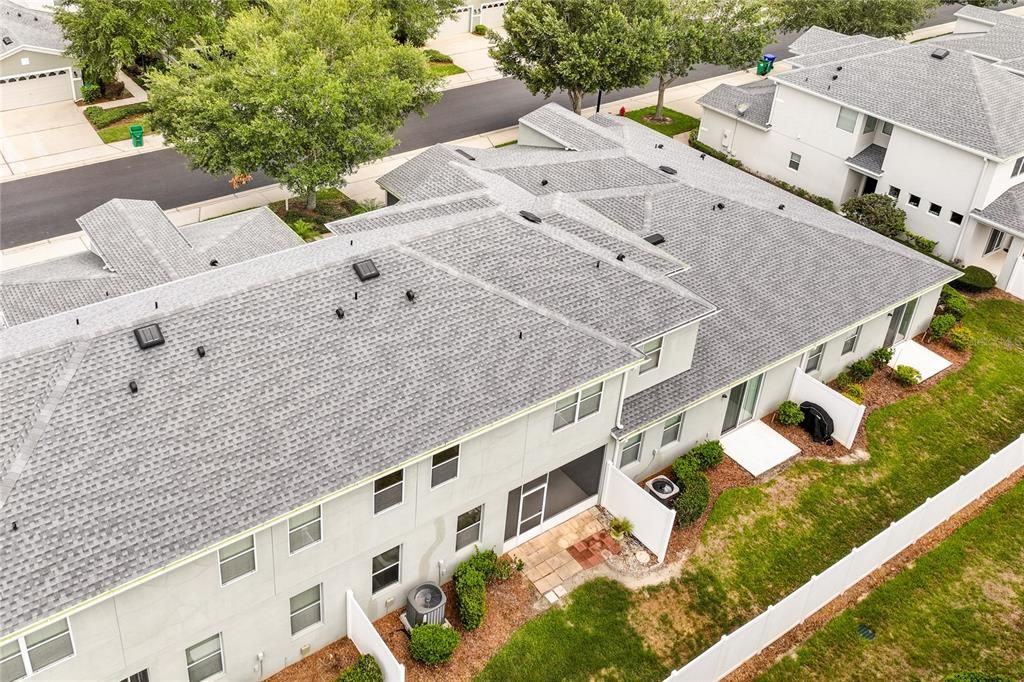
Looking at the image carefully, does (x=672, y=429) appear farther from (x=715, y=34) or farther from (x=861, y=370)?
(x=715, y=34)

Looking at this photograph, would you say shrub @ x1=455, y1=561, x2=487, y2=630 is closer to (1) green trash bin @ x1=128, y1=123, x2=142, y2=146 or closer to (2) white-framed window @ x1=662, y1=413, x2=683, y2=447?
(2) white-framed window @ x1=662, y1=413, x2=683, y2=447

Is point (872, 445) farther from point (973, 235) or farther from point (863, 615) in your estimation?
point (973, 235)

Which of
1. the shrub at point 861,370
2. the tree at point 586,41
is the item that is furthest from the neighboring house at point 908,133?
the shrub at point 861,370

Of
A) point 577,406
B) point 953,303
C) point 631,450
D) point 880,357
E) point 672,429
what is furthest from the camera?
point 953,303

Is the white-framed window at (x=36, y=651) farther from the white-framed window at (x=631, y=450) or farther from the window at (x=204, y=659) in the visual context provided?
the white-framed window at (x=631, y=450)

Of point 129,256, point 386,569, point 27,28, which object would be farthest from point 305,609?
point 27,28

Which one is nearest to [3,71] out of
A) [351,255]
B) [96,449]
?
[351,255]
